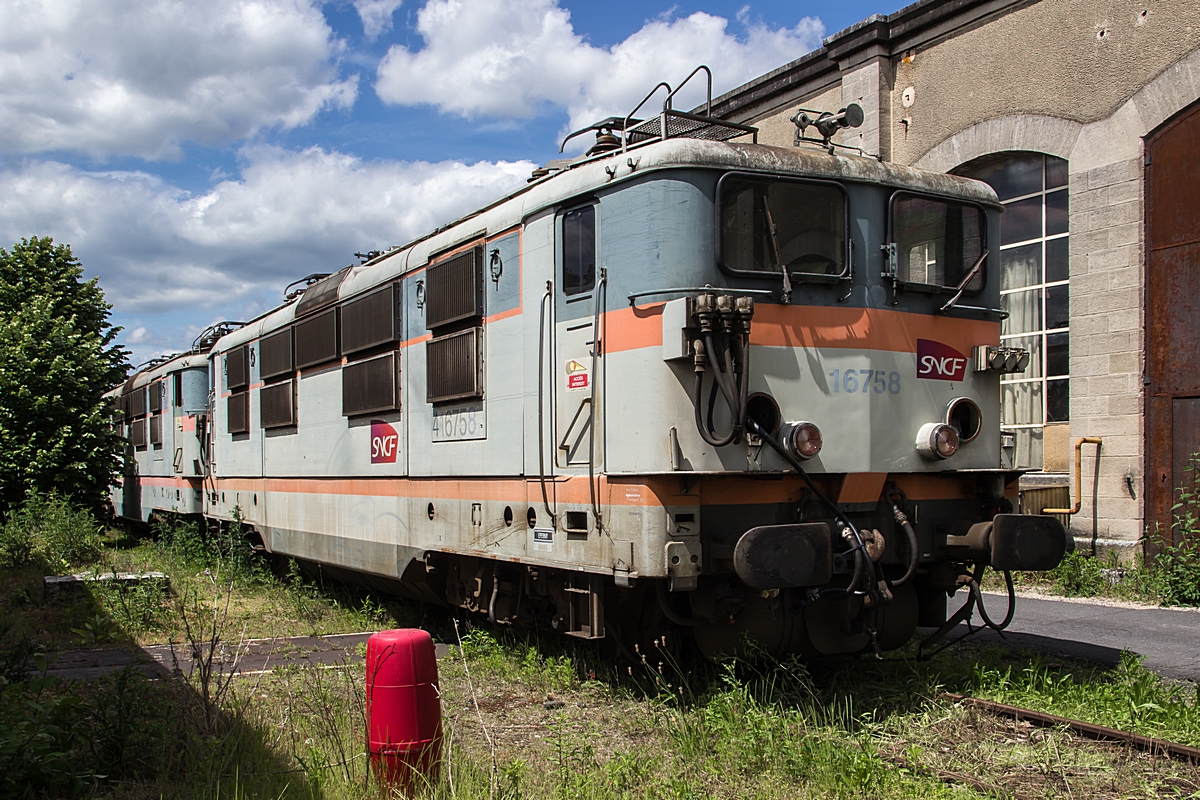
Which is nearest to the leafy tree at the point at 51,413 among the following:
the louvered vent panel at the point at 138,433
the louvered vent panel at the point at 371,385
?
the louvered vent panel at the point at 138,433

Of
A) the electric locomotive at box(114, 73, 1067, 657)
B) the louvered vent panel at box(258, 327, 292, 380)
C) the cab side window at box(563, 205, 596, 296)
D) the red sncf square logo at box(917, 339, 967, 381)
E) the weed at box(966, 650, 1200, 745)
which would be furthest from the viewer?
the louvered vent panel at box(258, 327, 292, 380)

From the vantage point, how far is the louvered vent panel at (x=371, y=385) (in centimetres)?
899

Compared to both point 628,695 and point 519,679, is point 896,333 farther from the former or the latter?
point 519,679

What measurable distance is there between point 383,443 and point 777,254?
14.7 ft

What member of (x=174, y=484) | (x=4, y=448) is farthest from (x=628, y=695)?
(x=4, y=448)

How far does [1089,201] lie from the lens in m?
12.1

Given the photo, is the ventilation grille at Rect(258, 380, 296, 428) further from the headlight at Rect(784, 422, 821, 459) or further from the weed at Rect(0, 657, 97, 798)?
the headlight at Rect(784, 422, 821, 459)

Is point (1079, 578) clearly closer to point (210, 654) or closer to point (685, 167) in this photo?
point (685, 167)

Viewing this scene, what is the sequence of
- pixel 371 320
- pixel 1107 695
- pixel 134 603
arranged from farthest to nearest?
1. pixel 134 603
2. pixel 371 320
3. pixel 1107 695

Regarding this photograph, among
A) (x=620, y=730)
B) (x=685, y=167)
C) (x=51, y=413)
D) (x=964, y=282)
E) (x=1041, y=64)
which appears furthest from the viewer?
(x=51, y=413)

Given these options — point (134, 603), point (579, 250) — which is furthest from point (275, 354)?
point (579, 250)

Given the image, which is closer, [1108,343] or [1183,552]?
[1183,552]

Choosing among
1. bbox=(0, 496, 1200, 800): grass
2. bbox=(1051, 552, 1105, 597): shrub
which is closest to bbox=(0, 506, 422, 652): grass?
bbox=(0, 496, 1200, 800): grass

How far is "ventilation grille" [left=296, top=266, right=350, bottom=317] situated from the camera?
1066cm
